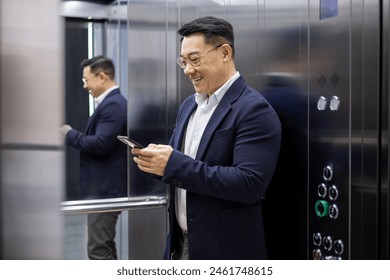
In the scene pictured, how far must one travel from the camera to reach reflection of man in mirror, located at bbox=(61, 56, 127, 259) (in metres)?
2.59

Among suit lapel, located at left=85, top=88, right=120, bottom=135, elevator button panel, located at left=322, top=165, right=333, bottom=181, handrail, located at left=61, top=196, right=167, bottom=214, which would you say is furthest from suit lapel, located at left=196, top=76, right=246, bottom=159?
suit lapel, located at left=85, top=88, right=120, bottom=135

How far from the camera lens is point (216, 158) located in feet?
5.59

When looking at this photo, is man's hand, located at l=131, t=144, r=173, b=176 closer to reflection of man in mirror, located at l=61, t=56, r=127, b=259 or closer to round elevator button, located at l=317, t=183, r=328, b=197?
round elevator button, located at l=317, t=183, r=328, b=197

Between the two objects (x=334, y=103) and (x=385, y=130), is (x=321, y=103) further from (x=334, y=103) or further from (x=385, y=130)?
(x=385, y=130)

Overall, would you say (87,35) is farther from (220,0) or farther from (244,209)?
(244,209)

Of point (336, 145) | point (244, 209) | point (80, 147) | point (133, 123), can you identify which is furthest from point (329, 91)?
point (80, 147)

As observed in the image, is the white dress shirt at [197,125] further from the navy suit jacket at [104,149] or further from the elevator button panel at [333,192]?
the navy suit jacket at [104,149]

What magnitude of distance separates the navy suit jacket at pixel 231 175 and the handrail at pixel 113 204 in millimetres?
583

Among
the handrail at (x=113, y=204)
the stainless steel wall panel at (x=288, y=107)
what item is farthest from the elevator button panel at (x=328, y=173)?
the handrail at (x=113, y=204)

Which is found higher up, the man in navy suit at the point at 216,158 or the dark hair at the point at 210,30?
the dark hair at the point at 210,30

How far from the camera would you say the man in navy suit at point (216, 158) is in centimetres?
164

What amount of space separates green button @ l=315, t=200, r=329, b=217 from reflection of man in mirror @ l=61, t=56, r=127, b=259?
117cm
